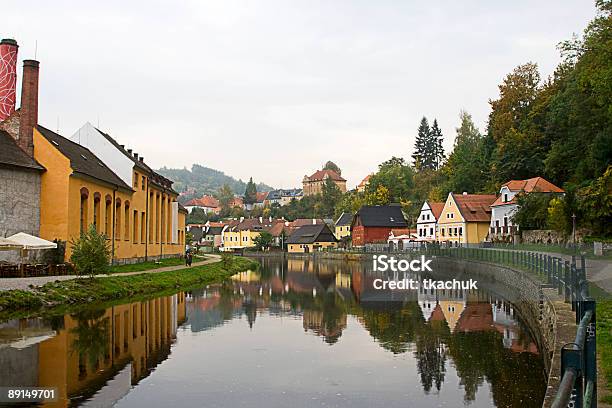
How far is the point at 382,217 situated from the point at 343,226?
84.8 ft

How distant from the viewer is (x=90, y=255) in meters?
27.5

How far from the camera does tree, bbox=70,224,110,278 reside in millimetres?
27375

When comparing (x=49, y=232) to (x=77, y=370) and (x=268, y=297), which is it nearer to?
(x=268, y=297)

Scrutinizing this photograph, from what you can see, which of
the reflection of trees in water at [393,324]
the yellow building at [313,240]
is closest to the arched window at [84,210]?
the reflection of trees in water at [393,324]

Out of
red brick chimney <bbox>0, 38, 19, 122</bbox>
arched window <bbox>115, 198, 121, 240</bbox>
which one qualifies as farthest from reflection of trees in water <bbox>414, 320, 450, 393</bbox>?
red brick chimney <bbox>0, 38, 19, 122</bbox>

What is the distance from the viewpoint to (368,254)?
264 ft

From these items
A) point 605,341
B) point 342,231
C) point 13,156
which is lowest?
point 605,341

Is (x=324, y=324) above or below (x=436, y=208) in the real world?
below

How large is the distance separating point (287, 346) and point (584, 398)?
12952 millimetres

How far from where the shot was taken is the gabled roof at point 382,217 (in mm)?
99125

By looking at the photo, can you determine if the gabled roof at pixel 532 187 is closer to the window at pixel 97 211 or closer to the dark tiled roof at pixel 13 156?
the window at pixel 97 211

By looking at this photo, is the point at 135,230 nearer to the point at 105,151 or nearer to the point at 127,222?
the point at 127,222

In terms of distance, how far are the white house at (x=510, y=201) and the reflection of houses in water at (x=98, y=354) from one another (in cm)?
4868

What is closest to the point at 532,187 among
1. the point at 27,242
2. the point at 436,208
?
the point at 436,208
